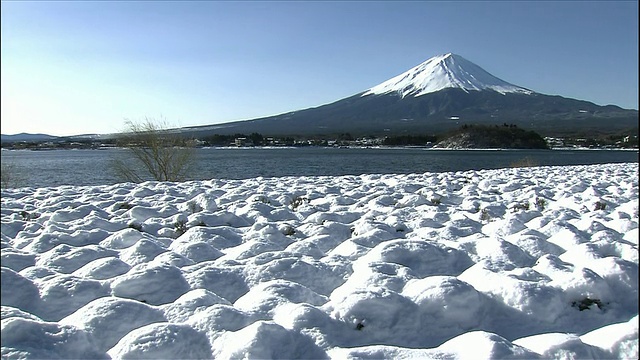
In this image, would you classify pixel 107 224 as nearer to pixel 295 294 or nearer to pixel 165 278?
pixel 165 278

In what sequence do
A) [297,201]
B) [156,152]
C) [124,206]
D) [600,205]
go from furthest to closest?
[156,152] < [297,201] < [124,206] < [600,205]

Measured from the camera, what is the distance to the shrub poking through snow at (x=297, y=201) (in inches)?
319

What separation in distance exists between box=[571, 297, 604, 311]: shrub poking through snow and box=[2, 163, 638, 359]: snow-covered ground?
16 mm

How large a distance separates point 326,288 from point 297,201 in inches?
188

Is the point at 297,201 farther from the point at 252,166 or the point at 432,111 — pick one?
the point at 432,111

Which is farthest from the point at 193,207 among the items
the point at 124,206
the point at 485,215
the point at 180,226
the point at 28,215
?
the point at 485,215

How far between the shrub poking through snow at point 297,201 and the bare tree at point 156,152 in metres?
11.2

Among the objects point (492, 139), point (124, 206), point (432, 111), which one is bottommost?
point (492, 139)

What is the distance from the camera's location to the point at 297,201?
8555mm

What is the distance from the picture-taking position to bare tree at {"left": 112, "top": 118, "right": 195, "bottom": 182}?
18.8 m

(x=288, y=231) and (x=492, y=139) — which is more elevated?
(x=288, y=231)

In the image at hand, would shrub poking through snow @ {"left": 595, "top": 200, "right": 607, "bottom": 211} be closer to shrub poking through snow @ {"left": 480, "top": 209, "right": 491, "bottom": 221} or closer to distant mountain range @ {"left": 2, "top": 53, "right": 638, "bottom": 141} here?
shrub poking through snow @ {"left": 480, "top": 209, "right": 491, "bottom": 221}

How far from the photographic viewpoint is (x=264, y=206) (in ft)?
24.9

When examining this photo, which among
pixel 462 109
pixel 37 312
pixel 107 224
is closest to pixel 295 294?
pixel 37 312
